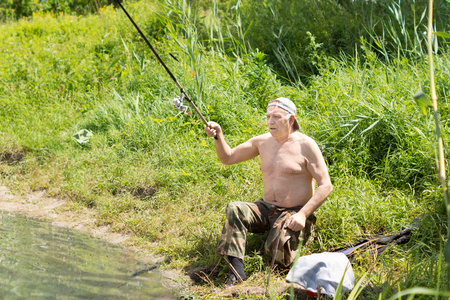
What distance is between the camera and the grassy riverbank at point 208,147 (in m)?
3.73

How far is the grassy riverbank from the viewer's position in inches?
147

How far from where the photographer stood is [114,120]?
6.62 m

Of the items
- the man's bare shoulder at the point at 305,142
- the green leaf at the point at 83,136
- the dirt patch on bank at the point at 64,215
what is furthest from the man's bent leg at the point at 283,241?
the green leaf at the point at 83,136

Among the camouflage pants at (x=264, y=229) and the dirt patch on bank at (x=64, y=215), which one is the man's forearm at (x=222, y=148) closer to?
the camouflage pants at (x=264, y=229)

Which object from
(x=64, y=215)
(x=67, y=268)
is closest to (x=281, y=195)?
(x=67, y=268)

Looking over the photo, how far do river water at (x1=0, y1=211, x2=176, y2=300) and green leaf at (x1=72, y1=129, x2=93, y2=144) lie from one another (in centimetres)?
202

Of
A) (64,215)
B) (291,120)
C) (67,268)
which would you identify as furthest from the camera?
(64,215)

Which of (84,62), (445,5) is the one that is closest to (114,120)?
(84,62)

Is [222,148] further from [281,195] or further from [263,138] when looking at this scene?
[281,195]

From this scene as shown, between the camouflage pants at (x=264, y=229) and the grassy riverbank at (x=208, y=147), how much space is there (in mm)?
207

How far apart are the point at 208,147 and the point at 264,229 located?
7.00 feet

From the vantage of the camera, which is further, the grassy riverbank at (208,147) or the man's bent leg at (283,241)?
the grassy riverbank at (208,147)

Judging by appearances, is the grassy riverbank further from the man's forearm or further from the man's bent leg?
the man's forearm

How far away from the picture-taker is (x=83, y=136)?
6.47 metres
